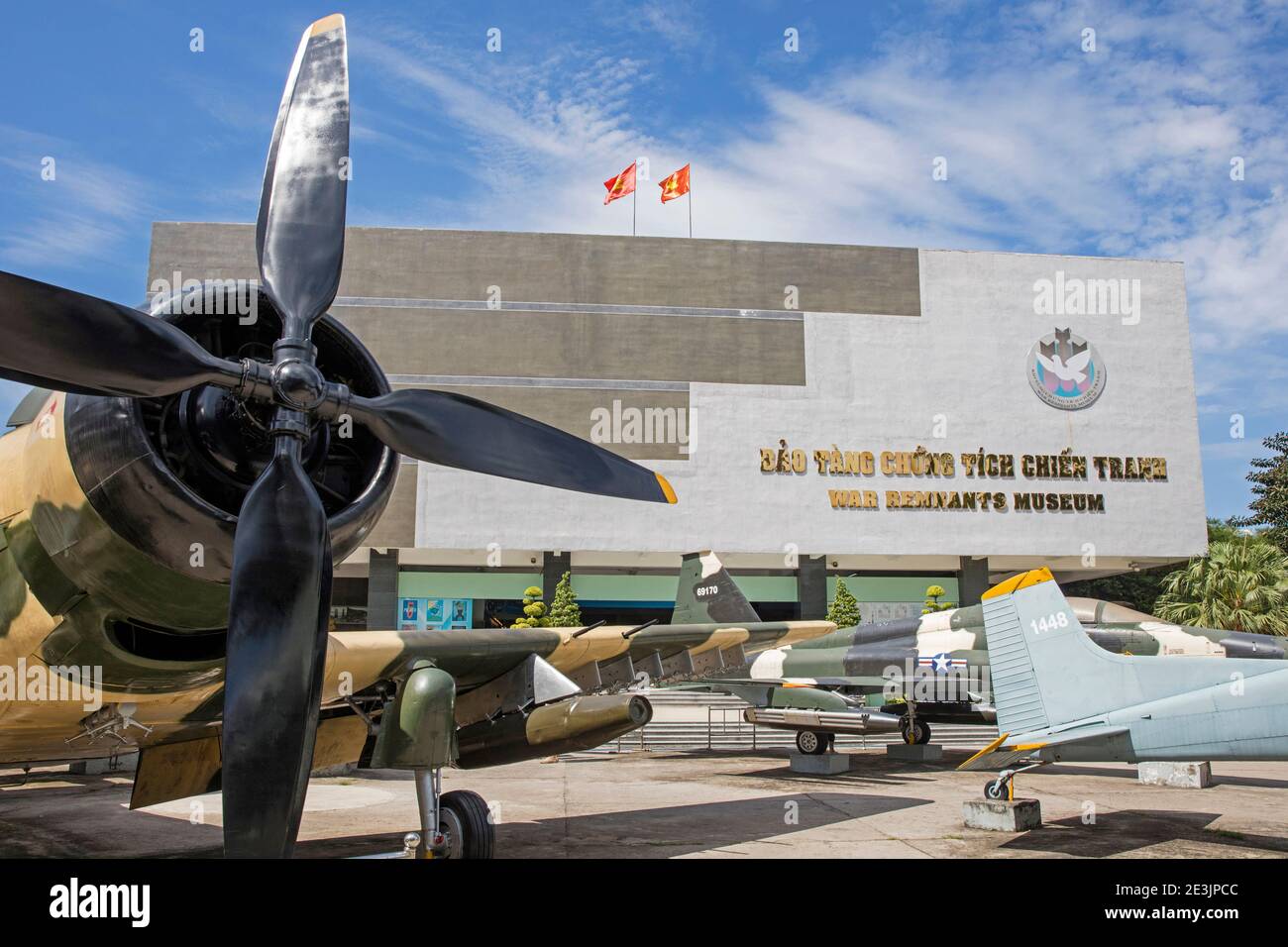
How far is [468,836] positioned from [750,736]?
740 inches

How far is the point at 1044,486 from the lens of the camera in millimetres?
36781

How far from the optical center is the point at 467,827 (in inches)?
299

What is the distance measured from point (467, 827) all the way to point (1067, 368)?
120 feet

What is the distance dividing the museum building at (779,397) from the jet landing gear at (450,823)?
87.6ft

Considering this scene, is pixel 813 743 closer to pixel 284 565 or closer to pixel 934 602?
pixel 284 565

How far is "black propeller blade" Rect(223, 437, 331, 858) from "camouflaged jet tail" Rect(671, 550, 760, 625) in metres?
16.7

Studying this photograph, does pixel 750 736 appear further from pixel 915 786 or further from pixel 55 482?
pixel 55 482

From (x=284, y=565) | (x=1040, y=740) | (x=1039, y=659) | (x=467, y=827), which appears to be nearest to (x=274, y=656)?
(x=284, y=565)

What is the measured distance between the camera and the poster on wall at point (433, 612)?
3747cm

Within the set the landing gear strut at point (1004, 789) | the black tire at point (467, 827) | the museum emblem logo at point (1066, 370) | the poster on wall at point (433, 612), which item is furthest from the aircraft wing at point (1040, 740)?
the museum emblem logo at point (1066, 370)

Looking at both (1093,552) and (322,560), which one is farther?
(1093,552)

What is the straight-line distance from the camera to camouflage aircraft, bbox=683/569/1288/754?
18141mm

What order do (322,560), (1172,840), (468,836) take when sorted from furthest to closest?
1. (1172,840)
2. (468,836)
3. (322,560)

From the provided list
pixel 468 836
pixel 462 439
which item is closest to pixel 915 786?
pixel 468 836
